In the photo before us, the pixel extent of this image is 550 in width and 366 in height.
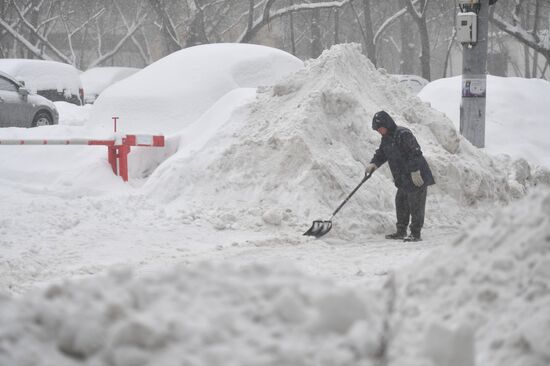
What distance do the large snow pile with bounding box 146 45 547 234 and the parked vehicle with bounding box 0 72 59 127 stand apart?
6.25m

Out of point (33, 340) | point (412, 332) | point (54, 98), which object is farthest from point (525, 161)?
point (54, 98)

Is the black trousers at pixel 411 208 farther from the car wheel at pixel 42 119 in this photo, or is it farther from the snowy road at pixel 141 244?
the car wheel at pixel 42 119

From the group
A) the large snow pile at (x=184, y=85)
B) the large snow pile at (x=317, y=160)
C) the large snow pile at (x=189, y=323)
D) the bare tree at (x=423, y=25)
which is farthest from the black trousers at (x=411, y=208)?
the bare tree at (x=423, y=25)

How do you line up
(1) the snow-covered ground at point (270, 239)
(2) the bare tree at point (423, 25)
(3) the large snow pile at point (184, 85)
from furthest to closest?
(2) the bare tree at point (423, 25) → (3) the large snow pile at point (184, 85) → (1) the snow-covered ground at point (270, 239)

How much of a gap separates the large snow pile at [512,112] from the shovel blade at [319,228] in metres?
5.43

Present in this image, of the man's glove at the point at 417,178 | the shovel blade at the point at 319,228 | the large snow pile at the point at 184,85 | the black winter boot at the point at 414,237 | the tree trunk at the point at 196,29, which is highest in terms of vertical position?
the tree trunk at the point at 196,29

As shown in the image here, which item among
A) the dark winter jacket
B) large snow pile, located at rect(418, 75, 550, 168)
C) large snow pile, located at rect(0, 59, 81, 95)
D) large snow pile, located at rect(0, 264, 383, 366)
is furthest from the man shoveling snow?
large snow pile, located at rect(0, 59, 81, 95)

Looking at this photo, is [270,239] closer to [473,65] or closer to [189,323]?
[473,65]

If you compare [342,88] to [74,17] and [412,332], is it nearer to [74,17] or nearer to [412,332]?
[412,332]

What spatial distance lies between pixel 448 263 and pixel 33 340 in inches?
69.1

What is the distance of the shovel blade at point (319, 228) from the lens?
8914 millimetres

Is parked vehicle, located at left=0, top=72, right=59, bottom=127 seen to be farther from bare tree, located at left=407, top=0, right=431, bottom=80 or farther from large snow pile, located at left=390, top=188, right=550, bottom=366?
large snow pile, located at left=390, top=188, right=550, bottom=366

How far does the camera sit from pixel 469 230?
388cm

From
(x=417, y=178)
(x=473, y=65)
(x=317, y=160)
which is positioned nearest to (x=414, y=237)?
(x=417, y=178)
